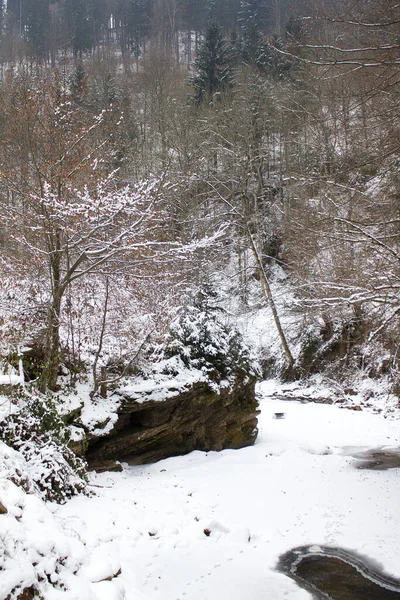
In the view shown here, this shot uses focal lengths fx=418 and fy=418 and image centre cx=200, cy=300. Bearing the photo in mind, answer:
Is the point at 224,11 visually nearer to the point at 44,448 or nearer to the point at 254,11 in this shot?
the point at 254,11

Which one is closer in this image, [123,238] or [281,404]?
[123,238]

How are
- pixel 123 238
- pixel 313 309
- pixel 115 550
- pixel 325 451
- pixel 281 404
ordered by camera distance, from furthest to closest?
pixel 281 404, pixel 325 451, pixel 123 238, pixel 313 309, pixel 115 550

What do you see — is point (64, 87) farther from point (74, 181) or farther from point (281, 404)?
point (281, 404)

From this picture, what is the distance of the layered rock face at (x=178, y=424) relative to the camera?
27.7 feet

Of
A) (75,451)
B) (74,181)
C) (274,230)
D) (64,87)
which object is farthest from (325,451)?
(274,230)

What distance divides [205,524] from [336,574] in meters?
1.79

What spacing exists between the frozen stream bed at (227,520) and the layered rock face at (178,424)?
410mm

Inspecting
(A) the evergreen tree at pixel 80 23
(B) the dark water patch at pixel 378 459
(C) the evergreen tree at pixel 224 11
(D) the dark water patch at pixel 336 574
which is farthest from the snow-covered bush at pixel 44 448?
(C) the evergreen tree at pixel 224 11

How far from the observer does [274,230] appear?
22766 millimetres

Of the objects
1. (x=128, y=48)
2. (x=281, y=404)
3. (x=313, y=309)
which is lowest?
(x=281, y=404)

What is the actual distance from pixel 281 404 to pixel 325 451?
494 centimetres

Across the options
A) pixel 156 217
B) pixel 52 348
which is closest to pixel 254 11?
pixel 156 217

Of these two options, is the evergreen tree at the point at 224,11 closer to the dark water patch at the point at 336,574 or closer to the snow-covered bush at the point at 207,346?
the snow-covered bush at the point at 207,346

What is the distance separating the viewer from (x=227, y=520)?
20.6ft
